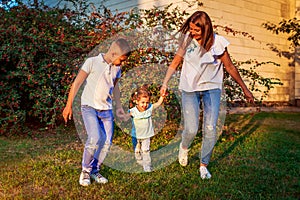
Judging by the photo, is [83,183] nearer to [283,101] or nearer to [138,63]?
[138,63]

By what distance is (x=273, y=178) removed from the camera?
3.48 meters

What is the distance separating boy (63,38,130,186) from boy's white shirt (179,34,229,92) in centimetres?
65

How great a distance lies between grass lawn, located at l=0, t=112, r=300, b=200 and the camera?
304cm

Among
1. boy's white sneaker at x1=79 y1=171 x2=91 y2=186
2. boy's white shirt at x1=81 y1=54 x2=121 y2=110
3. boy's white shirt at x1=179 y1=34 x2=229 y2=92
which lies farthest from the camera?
boy's white shirt at x1=179 y1=34 x2=229 y2=92

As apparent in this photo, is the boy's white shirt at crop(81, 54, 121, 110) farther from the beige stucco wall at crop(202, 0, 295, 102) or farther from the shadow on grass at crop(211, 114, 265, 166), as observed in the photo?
the beige stucco wall at crop(202, 0, 295, 102)

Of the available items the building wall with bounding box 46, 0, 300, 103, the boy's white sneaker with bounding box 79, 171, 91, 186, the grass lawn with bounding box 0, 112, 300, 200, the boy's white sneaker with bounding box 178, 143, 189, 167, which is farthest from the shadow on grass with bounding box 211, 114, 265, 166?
the building wall with bounding box 46, 0, 300, 103

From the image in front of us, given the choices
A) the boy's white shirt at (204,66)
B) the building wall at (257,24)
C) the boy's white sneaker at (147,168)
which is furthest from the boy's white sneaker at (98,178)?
the building wall at (257,24)

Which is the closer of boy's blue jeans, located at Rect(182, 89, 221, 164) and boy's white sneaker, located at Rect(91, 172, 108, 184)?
boy's white sneaker, located at Rect(91, 172, 108, 184)

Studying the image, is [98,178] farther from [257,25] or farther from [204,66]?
[257,25]

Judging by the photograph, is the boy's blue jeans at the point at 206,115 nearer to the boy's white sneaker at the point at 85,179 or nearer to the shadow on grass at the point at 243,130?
the shadow on grass at the point at 243,130

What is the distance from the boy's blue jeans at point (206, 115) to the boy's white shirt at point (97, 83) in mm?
796

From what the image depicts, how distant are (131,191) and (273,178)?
54.4 inches

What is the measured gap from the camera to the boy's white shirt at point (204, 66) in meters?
3.51

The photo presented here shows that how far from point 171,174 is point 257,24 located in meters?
7.14
